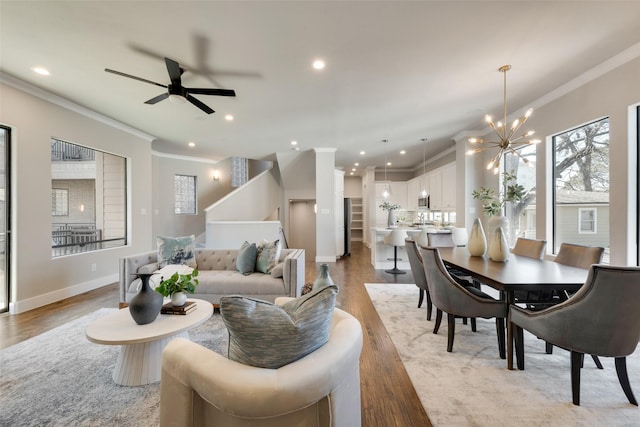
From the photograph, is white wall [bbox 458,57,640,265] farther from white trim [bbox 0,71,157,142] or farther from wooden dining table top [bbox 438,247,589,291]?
white trim [bbox 0,71,157,142]

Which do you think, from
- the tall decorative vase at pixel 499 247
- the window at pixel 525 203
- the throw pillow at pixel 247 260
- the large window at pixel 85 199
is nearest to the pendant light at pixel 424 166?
the window at pixel 525 203

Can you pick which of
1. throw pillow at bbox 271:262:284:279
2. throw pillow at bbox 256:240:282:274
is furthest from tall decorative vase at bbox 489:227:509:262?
throw pillow at bbox 256:240:282:274

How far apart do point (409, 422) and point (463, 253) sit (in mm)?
2427

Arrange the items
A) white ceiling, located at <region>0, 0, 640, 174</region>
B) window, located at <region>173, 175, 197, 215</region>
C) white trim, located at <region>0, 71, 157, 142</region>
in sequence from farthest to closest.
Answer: window, located at <region>173, 175, 197, 215</region>
white trim, located at <region>0, 71, 157, 142</region>
white ceiling, located at <region>0, 0, 640, 174</region>

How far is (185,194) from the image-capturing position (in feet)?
26.8

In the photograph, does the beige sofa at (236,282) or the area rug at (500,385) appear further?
the beige sofa at (236,282)

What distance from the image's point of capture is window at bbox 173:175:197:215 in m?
7.93

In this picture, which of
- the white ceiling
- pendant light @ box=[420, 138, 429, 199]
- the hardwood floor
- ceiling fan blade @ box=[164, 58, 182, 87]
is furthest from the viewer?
pendant light @ box=[420, 138, 429, 199]

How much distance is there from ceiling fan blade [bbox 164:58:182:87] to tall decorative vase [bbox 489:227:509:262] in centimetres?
374

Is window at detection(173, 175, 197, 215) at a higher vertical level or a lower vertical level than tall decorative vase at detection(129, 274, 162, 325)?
higher

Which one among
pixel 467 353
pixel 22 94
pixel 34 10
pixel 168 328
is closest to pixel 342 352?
pixel 168 328

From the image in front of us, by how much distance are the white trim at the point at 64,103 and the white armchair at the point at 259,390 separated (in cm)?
440

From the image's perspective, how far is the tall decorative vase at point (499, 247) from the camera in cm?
288

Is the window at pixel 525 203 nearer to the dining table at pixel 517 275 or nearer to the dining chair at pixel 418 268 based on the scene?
the dining table at pixel 517 275
